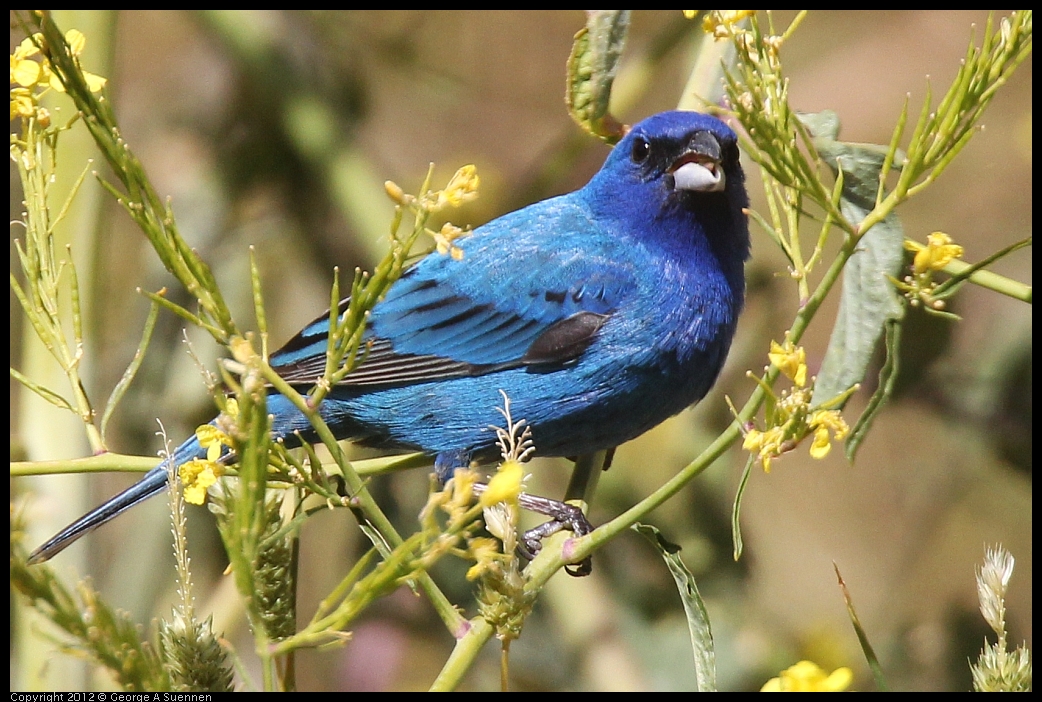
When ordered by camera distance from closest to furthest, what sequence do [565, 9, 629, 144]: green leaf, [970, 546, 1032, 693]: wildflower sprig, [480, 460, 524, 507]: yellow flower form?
[480, 460, 524, 507]: yellow flower
[970, 546, 1032, 693]: wildflower sprig
[565, 9, 629, 144]: green leaf

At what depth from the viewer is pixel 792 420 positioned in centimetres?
Result: 183

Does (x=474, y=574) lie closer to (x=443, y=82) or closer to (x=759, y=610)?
(x=759, y=610)

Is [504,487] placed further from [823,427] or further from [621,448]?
[621,448]

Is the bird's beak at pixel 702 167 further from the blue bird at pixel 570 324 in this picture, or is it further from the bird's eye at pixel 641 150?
the bird's eye at pixel 641 150

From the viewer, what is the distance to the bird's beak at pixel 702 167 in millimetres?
3096

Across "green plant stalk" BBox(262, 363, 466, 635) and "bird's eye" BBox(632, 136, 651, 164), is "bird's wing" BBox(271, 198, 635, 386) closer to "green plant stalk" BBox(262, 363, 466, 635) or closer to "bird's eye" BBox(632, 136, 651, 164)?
"bird's eye" BBox(632, 136, 651, 164)

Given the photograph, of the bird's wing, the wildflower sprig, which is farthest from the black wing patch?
the wildflower sprig

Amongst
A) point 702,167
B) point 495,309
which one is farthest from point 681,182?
point 495,309

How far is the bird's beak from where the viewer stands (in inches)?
122

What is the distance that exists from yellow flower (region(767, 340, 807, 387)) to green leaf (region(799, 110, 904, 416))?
49 centimetres

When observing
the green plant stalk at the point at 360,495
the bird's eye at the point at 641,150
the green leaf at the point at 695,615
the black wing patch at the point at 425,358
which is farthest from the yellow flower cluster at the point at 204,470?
the bird's eye at the point at 641,150

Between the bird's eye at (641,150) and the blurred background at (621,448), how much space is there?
694 millimetres

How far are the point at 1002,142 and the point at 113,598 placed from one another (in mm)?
4552

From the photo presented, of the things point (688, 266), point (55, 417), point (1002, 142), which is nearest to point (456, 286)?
point (688, 266)
